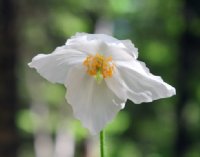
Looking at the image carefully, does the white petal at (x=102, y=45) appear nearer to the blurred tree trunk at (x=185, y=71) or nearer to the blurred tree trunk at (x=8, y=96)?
the blurred tree trunk at (x=8, y=96)

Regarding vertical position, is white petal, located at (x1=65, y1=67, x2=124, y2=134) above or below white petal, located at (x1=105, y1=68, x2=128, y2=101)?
below

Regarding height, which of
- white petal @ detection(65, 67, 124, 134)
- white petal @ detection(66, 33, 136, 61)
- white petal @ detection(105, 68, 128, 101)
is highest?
white petal @ detection(66, 33, 136, 61)

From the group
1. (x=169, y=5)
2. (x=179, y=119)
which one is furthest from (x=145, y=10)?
(x=179, y=119)

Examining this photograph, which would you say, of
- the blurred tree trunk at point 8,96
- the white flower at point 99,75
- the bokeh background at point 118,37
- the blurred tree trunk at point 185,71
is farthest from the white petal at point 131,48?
the blurred tree trunk at point 185,71

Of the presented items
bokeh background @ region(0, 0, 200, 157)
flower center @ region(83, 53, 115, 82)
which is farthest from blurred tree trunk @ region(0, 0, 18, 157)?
flower center @ region(83, 53, 115, 82)

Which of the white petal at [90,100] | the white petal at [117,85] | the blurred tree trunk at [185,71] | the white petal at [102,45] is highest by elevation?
the white petal at [102,45]

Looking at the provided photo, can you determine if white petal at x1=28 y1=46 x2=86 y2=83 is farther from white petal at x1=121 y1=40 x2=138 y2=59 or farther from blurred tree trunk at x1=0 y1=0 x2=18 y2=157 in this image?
Result: blurred tree trunk at x1=0 y1=0 x2=18 y2=157

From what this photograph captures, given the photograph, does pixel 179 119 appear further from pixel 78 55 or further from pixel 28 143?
pixel 78 55

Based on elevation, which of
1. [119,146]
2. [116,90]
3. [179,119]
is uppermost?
[116,90]
